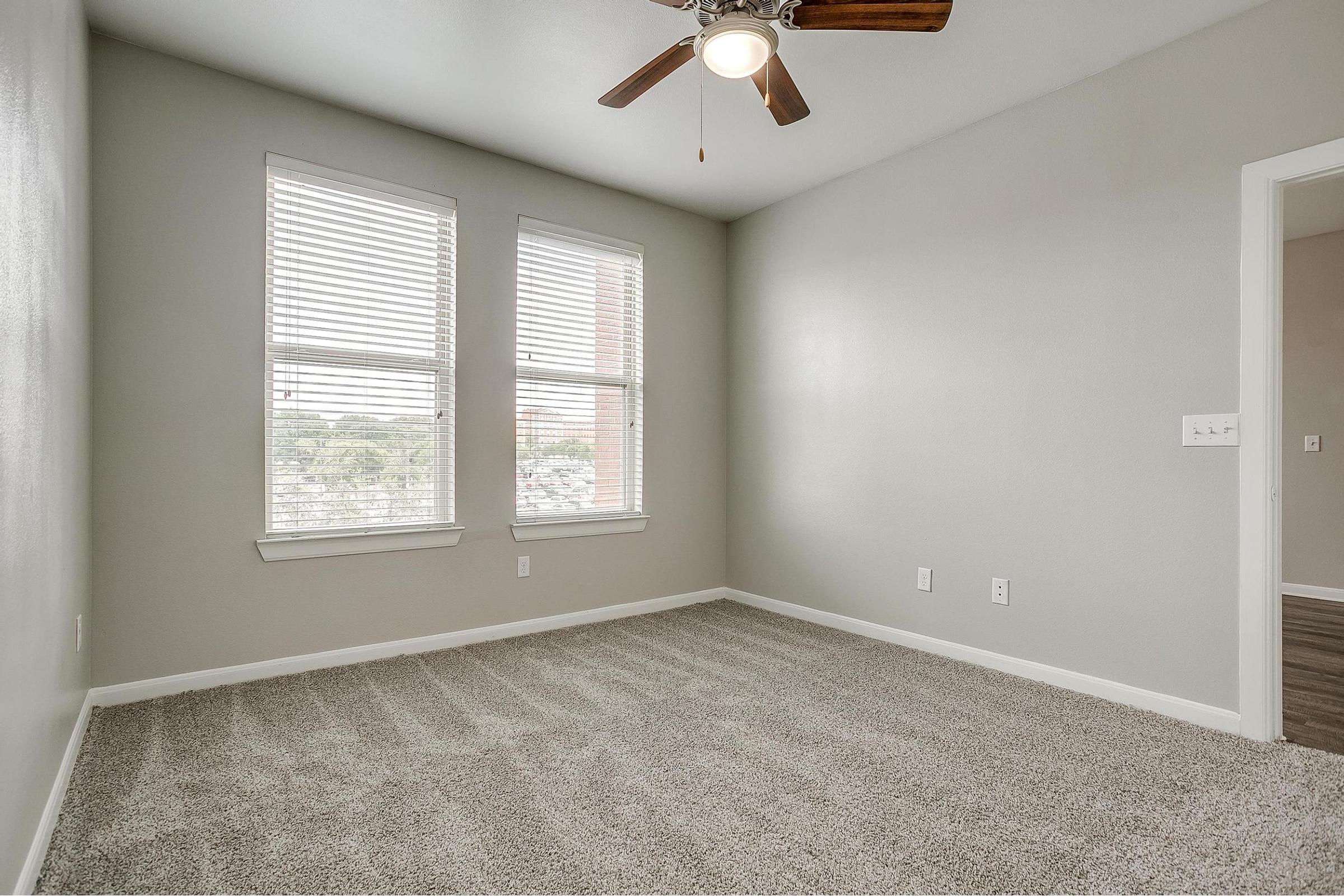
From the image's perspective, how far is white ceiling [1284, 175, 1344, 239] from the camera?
386 centimetres

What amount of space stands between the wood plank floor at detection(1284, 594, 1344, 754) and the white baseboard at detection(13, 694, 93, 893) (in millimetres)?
3705

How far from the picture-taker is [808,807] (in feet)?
6.22

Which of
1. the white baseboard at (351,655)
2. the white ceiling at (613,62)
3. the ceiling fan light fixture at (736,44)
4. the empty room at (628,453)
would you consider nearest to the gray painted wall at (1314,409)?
the empty room at (628,453)

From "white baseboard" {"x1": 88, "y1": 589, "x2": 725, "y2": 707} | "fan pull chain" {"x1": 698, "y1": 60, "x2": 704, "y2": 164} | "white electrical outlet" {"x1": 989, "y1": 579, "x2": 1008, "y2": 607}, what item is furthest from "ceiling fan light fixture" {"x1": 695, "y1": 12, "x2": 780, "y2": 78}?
"white baseboard" {"x1": 88, "y1": 589, "x2": 725, "y2": 707}

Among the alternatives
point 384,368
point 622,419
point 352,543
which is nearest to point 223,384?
point 384,368

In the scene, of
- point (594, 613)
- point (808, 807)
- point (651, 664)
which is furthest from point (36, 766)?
point (594, 613)

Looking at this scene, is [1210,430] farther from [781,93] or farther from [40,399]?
[40,399]

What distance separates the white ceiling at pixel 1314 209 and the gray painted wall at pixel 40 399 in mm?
5276

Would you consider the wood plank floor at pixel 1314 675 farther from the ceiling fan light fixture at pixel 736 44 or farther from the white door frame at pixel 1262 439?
the ceiling fan light fixture at pixel 736 44

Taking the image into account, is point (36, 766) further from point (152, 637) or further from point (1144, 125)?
point (1144, 125)

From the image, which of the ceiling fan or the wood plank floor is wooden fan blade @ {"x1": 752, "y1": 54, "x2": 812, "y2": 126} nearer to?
the ceiling fan

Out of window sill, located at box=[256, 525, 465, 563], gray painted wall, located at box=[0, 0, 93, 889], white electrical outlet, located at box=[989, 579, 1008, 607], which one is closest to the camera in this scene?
gray painted wall, located at box=[0, 0, 93, 889]

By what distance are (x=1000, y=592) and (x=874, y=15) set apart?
2.46 meters

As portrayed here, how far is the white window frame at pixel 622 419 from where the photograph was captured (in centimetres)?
372
